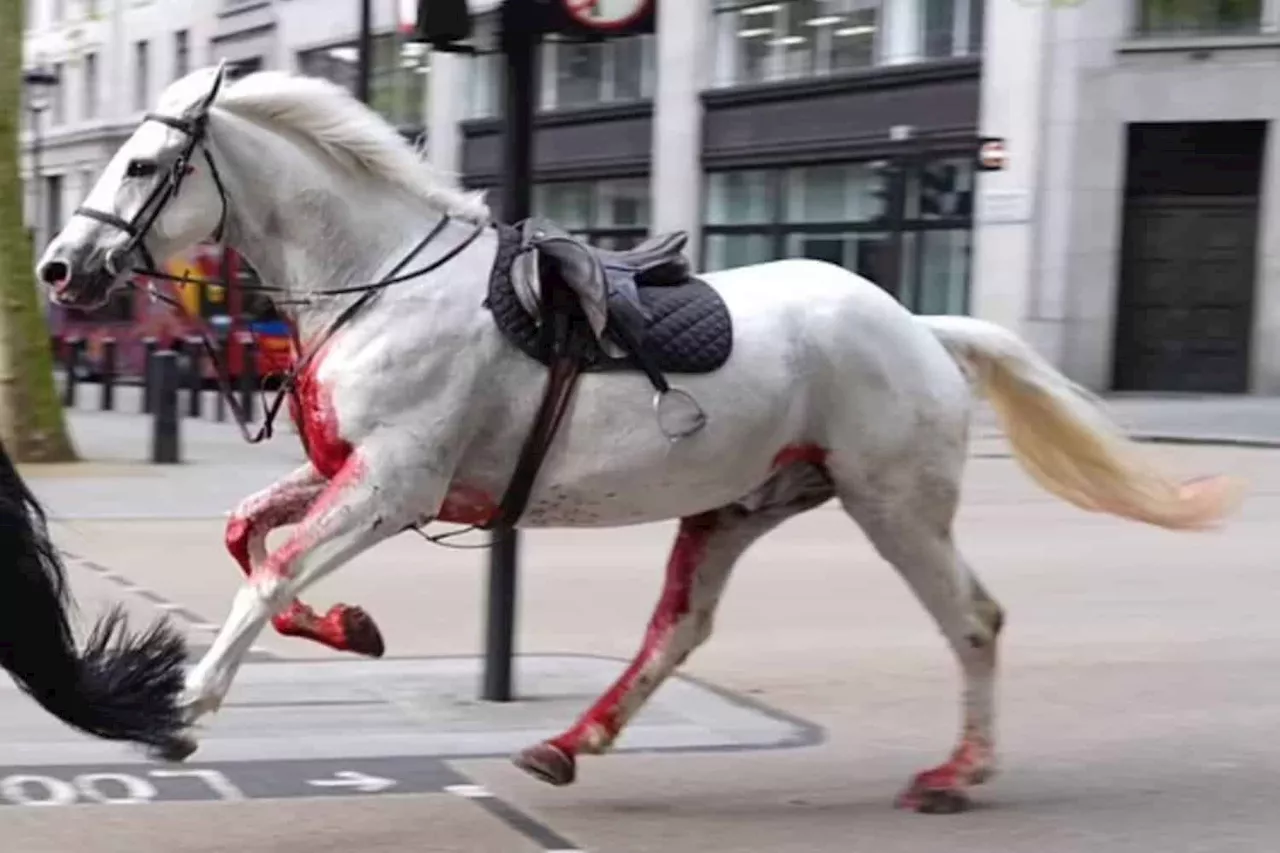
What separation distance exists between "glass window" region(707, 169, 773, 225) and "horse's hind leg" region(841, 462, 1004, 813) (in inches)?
1041

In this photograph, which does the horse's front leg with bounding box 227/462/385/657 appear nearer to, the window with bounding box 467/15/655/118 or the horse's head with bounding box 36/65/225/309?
the horse's head with bounding box 36/65/225/309

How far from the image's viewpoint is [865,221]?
2997 cm

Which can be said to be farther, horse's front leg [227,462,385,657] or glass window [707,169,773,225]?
glass window [707,169,773,225]

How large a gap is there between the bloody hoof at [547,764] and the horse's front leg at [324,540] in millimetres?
901

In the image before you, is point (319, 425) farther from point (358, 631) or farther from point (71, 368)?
point (71, 368)

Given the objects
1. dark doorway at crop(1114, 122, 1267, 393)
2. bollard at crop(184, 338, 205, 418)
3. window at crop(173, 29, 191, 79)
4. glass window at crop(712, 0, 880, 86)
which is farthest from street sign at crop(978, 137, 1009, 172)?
window at crop(173, 29, 191, 79)

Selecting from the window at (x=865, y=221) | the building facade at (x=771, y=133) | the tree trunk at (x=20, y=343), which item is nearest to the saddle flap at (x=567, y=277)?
the tree trunk at (x=20, y=343)

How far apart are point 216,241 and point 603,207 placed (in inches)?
1204

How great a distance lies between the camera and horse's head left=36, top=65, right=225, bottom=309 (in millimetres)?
5316

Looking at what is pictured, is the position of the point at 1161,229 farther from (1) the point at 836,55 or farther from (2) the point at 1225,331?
(1) the point at 836,55

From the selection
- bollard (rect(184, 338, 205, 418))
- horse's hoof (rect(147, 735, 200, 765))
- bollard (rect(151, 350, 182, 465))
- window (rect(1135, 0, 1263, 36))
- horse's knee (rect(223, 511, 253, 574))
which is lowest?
bollard (rect(184, 338, 205, 418))

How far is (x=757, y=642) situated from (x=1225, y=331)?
63.8 ft

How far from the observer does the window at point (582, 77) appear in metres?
34.9

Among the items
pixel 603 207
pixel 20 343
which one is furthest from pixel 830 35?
pixel 20 343
